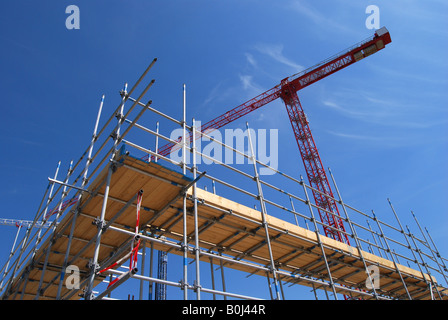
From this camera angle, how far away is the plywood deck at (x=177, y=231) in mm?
7273

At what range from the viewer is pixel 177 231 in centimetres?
934

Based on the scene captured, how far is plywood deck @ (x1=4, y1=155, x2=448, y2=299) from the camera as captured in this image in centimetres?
727

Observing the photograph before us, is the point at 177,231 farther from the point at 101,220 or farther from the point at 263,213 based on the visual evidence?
the point at 101,220

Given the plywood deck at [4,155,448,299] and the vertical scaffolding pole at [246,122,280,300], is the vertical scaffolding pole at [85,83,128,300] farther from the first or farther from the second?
the vertical scaffolding pole at [246,122,280,300]

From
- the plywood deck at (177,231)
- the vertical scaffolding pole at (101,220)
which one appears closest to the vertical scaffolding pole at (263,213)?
the plywood deck at (177,231)

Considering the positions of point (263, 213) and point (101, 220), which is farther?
point (263, 213)

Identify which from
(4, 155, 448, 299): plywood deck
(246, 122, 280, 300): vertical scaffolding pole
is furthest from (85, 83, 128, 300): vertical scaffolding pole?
(246, 122, 280, 300): vertical scaffolding pole

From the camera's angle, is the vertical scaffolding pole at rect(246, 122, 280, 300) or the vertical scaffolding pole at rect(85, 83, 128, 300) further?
the vertical scaffolding pole at rect(246, 122, 280, 300)

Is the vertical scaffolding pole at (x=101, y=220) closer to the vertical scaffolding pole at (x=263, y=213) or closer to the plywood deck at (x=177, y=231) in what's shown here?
the plywood deck at (x=177, y=231)

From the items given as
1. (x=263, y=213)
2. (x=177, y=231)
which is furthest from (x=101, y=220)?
(x=263, y=213)
